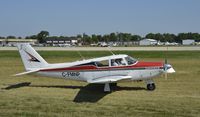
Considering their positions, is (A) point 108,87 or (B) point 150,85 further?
(B) point 150,85

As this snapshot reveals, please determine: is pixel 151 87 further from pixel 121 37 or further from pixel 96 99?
pixel 121 37

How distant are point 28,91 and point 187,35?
593ft

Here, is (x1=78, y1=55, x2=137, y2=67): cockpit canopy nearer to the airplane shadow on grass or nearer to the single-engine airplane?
the single-engine airplane

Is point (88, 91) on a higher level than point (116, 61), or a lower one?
lower

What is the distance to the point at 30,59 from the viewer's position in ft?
50.8

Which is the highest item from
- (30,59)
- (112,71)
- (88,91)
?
(30,59)

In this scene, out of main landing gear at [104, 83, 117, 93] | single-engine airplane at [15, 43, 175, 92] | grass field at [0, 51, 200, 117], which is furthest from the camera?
single-engine airplane at [15, 43, 175, 92]

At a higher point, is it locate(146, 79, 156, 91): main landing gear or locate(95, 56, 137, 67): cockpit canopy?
locate(95, 56, 137, 67): cockpit canopy

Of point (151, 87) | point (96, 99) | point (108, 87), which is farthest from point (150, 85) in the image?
point (96, 99)

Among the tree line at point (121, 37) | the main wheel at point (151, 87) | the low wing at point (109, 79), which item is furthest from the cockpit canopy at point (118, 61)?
the tree line at point (121, 37)

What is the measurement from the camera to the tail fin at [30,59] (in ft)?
50.7

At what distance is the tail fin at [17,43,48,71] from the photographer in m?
15.5

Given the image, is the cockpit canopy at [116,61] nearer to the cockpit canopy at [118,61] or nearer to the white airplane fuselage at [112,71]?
the cockpit canopy at [118,61]

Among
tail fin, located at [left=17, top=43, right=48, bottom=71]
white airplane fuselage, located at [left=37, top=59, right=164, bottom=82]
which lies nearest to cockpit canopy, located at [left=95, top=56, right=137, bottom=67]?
white airplane fuselage, located at [left=37, top=59, right=164, bottom=82]
